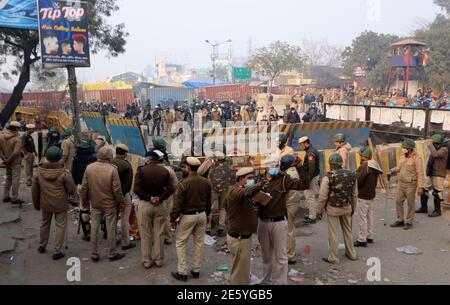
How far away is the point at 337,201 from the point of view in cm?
591

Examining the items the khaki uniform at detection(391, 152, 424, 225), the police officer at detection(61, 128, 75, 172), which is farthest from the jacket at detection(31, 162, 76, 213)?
the khaki uniform at detection(391, 152, 424, 225)

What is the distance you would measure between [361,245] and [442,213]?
9.33ft

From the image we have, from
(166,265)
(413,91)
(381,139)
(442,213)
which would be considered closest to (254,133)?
(381,139)

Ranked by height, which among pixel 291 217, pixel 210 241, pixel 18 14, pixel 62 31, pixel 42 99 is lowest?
pixel 210 241

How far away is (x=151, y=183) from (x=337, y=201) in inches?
106

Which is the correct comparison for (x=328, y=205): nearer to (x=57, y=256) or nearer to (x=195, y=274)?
(x=195, y=274)

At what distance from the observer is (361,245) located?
6703 millimetres

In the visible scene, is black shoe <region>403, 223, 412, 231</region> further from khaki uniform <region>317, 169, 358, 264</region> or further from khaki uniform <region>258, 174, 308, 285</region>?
khaki uniform <region>258, 174, 308, 285</region>

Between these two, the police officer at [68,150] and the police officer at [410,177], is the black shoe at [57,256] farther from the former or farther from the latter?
the police officer at [410,177]

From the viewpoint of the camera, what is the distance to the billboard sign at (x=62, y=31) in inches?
398

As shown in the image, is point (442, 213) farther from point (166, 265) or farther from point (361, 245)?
point (166, 265)

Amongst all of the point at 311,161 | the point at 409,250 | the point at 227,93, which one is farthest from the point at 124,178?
the point at 227,93

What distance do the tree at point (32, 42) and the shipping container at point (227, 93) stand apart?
60.2ft

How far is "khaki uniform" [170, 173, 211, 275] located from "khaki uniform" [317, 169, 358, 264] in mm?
1796
